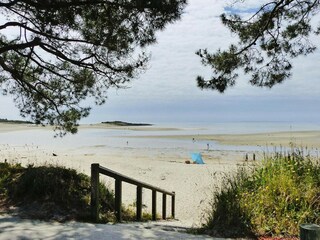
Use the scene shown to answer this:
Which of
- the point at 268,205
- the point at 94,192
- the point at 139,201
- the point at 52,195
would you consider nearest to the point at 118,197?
the point at 94,192

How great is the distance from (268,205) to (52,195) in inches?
131

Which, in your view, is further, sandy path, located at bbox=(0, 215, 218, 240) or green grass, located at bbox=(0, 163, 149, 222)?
green grass, located at bbox=(0, 163, 149, 222)

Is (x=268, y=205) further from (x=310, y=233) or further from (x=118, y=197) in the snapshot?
(x=310, y=233)

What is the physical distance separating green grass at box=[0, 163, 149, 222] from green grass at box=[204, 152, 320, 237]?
1907mm

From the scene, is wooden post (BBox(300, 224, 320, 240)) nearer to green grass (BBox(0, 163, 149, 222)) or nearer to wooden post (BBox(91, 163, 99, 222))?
wooden post (BBox(91, 163, 99, 222))

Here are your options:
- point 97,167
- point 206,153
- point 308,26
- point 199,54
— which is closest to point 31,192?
point 97,167

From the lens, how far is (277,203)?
5492mm

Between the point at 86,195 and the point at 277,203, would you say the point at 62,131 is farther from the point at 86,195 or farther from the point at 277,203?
the point at 277,203

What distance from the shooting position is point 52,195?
6.29 metres

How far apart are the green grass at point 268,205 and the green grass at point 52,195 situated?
6.26 ft

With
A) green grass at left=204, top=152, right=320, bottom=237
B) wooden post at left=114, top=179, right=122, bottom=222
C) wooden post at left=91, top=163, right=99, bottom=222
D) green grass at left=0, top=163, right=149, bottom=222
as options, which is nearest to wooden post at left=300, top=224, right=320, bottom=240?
green grass at left=204, top=152, right=320, bottom=237

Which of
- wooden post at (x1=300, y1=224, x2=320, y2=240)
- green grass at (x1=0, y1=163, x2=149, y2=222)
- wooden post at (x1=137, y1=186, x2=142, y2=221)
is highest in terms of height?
wooden post at (x1=300, y1=224, x2=320, y2=240)

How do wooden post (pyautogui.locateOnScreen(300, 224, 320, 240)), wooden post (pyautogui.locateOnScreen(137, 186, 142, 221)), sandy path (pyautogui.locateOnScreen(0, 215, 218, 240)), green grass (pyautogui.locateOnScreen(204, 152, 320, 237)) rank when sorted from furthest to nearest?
1. wooden post (pyautogui.locateOnScreen(137, 186, 142, 221))
2. green grass (pyautogui.locateOnScreen(204, 152, 320, 237))
3. sandy path (pyautogui.locateOnScreen(0, 215, 218, 240))
4. wooden post (pyautogui.locateOnScreen(300, 224, 320, 240))

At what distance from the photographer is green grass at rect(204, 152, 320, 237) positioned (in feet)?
17.1
